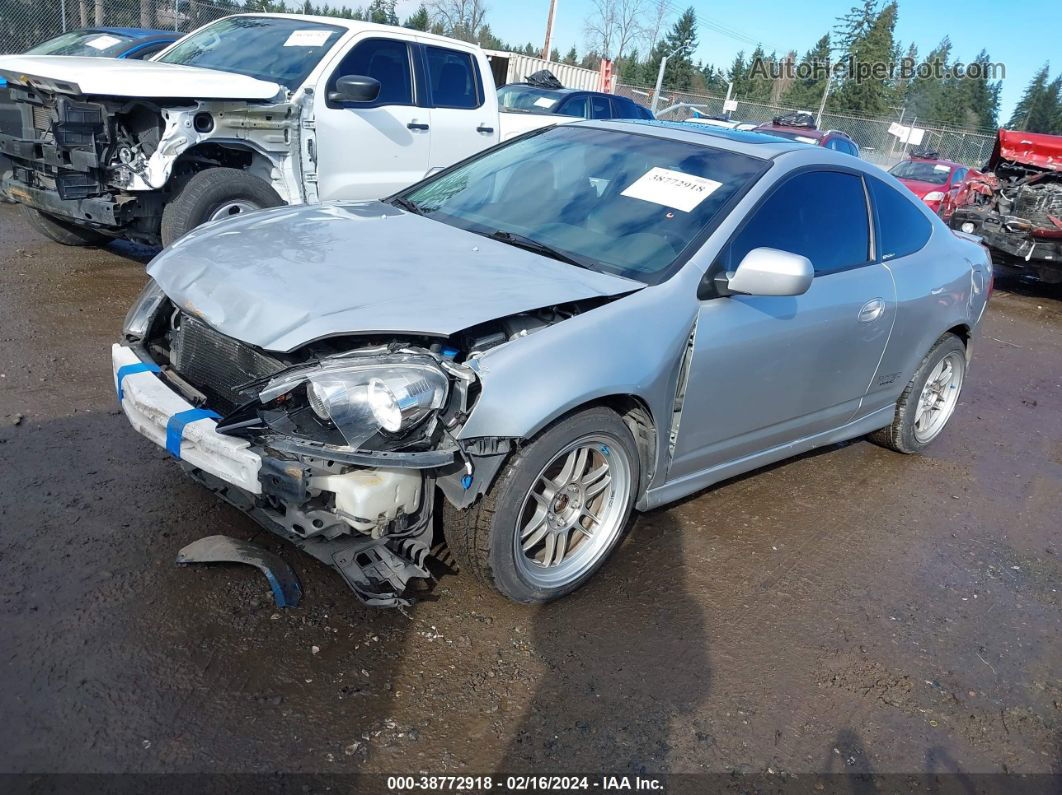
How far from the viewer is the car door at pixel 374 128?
6.50m

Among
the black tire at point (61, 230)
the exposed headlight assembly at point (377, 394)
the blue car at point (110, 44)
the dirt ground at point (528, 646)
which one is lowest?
the black tire at point (61, 230)

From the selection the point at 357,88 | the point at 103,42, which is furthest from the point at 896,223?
the point at 103,42

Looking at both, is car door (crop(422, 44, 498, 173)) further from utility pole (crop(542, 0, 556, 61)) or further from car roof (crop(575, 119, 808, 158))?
utility pole (crop(542, 0, 556, 61))

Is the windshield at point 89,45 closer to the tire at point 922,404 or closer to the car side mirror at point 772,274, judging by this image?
the car side mirror at point 772,274

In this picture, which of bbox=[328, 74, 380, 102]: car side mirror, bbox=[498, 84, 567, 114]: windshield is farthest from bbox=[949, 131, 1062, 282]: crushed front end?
bbox=[328, 74, 380, 102]: car side mirror

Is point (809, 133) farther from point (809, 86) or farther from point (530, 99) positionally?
point (809, 86)

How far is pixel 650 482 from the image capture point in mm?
3336

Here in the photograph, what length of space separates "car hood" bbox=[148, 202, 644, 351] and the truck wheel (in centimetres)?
234

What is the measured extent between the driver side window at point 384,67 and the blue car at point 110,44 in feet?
11.9

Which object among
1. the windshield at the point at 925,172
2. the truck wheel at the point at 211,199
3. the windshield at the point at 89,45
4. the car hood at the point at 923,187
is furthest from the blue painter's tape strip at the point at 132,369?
the windshield at the point at 925,172

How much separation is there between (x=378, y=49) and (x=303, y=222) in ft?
12.9

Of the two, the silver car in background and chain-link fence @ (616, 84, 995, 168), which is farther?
chain-link fence @ (616, 84, 995, 168)

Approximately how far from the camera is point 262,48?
6824mm

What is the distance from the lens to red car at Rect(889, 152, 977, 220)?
15.3m
